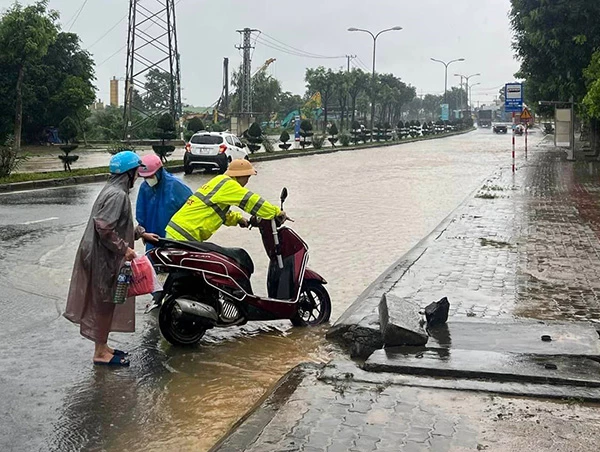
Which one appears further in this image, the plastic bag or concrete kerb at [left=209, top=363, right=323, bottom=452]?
the plastic bag

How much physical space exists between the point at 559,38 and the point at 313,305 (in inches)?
1000

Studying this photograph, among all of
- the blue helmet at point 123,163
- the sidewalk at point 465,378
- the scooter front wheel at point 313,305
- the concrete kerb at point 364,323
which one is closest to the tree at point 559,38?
the sidewalk at point 465,378

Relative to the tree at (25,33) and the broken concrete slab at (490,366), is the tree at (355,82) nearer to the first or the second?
the tree at (25,33)

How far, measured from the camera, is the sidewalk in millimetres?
4074

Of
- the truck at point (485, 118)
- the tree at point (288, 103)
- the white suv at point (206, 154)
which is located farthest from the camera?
the truck at point (485, 118)

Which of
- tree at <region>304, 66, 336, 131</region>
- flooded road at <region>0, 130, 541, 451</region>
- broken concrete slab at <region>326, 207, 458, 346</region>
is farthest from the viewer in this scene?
tree at <region>304, 66, 336, 131</region>

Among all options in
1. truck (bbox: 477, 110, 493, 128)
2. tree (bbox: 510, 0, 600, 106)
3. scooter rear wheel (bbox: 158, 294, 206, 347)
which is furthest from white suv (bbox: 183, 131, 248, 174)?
truck (bbox: 477, 110, 493, 128)

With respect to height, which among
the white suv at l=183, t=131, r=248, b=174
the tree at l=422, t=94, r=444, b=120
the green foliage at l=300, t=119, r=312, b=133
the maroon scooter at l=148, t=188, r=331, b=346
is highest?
the tree at l=422, t=94, r=444, b=120

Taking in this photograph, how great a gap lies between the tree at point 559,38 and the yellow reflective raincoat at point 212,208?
975 inches

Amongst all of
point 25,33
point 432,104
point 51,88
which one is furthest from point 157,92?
point 432,104

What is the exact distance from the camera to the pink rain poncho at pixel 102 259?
552 cm

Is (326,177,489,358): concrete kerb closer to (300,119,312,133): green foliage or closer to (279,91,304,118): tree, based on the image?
(300,119,312,133): green foliage

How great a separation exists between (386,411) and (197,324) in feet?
7.10

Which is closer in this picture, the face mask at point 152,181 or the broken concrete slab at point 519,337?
the broken concrete slab at point 519,337
